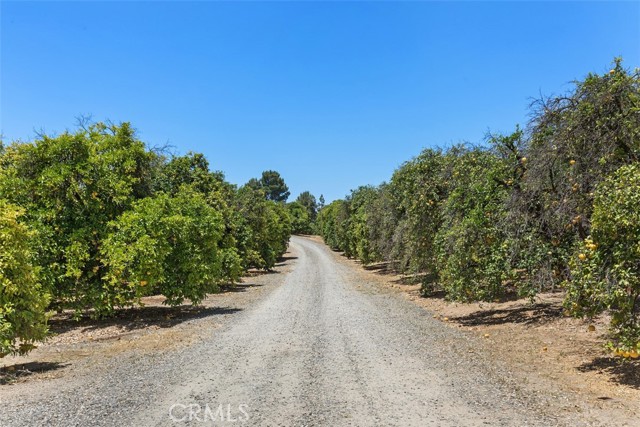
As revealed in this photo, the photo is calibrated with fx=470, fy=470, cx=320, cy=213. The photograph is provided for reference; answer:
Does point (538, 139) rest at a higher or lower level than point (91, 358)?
higher

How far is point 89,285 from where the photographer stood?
13.5 metres

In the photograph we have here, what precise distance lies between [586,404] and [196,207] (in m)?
12.5

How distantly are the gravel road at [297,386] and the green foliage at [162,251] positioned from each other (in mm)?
3014

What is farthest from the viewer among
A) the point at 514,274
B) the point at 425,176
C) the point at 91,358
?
the point at 425,176

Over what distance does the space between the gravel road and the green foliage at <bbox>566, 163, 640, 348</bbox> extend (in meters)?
1.55

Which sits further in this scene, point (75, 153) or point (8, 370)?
point (75, 153)

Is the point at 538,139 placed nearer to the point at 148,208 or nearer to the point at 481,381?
the point at 481,381

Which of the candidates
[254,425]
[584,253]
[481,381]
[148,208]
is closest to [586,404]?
[481,381]

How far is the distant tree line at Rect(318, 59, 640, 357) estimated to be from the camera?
629 centimetres

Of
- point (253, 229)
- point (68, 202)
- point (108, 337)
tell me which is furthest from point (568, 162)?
point (253, 229)

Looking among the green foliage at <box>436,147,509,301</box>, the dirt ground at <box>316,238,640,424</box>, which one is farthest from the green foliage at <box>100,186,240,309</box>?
the dirt ground at <box>316,238,640,424</box>

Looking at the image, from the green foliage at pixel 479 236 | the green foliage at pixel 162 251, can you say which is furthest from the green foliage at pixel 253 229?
the green foliage at pixel 479 236

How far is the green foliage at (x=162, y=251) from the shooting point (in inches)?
515

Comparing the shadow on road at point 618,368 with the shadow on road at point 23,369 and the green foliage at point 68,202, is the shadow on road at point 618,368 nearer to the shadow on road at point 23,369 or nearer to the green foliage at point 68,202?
the shadow on road at point 23,369
